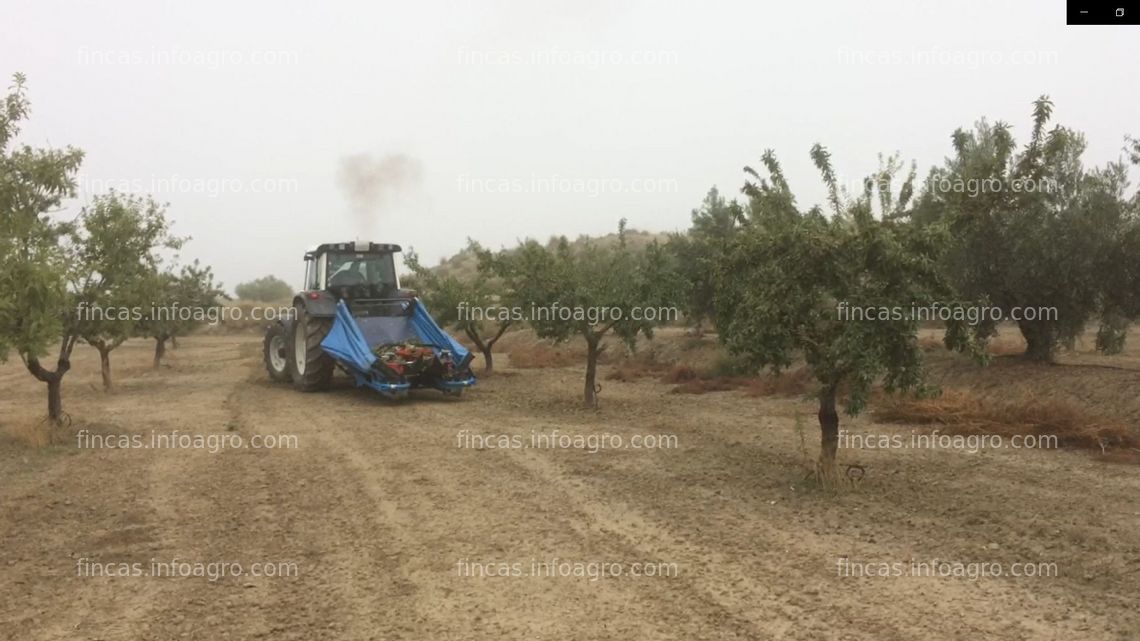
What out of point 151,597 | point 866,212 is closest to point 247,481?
point 151,597

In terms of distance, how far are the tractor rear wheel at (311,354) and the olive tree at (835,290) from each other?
30.4 ft

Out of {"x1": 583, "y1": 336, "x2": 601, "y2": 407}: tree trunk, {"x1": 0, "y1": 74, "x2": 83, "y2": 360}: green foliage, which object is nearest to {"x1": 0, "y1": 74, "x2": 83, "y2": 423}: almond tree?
{"x1": 0, "y1": 74, "x2": 83, "y2": 360}: green foliage

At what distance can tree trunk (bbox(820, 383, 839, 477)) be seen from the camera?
802cm

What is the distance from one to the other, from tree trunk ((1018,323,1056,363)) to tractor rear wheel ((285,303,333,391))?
1192 cm

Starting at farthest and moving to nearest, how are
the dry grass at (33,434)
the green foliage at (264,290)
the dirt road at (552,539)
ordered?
the green foliage at (264,290)
the dry grass at (33,434)
the dirt road at (552,539)

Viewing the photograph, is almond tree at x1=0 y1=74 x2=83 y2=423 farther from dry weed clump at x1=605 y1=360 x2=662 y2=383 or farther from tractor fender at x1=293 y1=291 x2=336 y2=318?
dry weed clump at x1=605 y1=360 x2=662 y2=383

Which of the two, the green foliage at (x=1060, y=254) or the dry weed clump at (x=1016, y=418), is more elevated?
the green foliage at (x=1060, y=254)

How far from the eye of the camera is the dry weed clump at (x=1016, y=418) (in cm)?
977

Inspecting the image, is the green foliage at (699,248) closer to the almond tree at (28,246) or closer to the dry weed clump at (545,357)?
the dry weed clump at (545,357)

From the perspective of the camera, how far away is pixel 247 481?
8.71 m

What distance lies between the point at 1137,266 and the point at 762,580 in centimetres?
1033

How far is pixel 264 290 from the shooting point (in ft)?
231

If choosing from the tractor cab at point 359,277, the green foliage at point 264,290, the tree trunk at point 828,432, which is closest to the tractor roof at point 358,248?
the tractor cab at point 359,277

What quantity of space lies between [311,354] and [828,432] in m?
10.2
